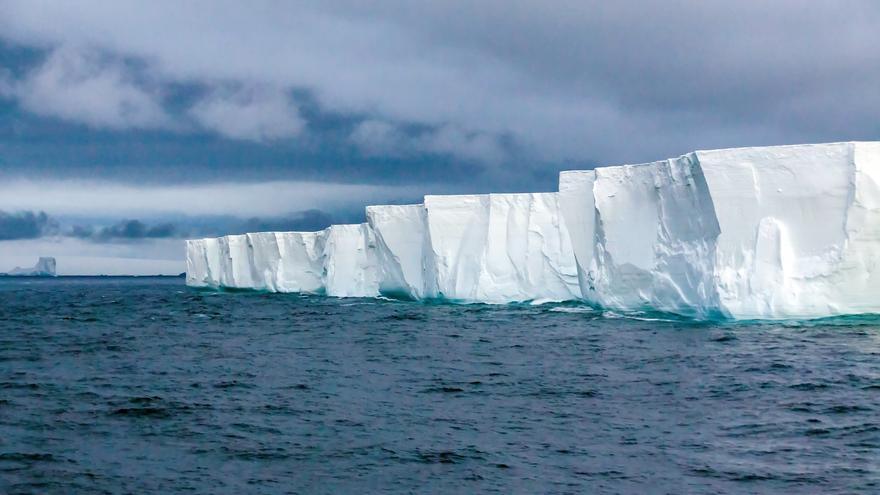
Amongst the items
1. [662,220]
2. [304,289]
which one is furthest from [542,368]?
[304,289]

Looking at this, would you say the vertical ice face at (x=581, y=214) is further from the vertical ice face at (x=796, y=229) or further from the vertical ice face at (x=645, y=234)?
the vertical ice face at (x=796, y=229)

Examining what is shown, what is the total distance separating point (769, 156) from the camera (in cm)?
1739

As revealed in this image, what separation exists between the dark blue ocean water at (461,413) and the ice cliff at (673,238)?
953mm

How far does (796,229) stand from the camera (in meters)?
17.2

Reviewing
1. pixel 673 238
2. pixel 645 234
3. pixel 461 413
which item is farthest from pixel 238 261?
pixel 461 413

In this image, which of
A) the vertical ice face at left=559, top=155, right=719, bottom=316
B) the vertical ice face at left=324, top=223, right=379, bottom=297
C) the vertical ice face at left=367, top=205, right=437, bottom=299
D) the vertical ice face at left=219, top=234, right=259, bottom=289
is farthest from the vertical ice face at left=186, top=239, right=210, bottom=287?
the vertical ice face at left=559, top=155, right=719, bottom=316

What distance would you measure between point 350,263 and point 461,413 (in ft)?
91.0

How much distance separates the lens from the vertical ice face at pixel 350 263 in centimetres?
3588

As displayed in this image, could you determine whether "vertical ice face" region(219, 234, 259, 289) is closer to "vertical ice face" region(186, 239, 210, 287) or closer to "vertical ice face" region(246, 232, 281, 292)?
"vertical ice face" region(246, 232, 281, 292)

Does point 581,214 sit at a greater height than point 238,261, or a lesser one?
greater

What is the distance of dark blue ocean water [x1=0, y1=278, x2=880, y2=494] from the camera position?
758cm

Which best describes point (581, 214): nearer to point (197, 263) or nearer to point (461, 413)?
point (461, 413)

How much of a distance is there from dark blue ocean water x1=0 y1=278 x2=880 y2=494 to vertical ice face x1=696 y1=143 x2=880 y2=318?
60cm

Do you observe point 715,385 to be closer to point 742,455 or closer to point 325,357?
point 742,455
